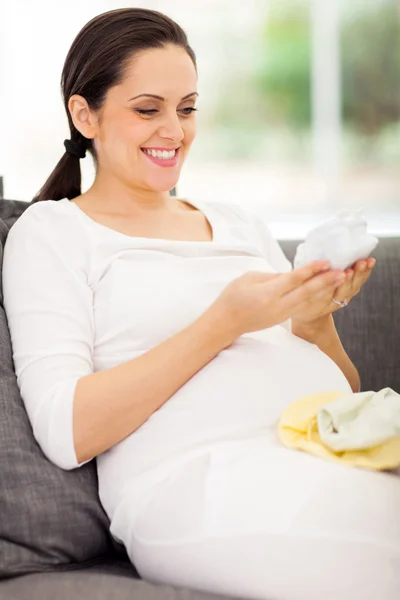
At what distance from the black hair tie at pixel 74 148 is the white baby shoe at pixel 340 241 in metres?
0.57

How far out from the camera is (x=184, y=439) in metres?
1.33

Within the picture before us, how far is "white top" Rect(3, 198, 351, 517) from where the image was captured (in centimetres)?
134

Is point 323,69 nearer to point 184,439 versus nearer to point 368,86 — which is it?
point 368,86

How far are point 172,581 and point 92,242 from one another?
1.90 ft

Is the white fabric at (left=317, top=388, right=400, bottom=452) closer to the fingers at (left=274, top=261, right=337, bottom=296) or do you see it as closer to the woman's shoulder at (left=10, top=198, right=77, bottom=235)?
the fingers at (left=274, top=261, right=337, bottom=296)

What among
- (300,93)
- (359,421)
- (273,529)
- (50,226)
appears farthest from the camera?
(300,93)

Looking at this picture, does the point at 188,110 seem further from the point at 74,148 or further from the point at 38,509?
the point at 38,509

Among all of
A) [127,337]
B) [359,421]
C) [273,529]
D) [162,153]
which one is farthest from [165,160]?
[273,529]

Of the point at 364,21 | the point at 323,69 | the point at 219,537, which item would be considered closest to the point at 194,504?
the point at 219,537

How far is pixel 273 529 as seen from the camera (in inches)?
45.7

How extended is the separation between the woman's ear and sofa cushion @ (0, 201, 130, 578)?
19.9 inches

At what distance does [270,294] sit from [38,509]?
1.51ft

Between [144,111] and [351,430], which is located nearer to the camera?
[351,430]

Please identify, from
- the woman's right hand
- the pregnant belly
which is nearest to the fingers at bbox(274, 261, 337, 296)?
the woman's right hand
